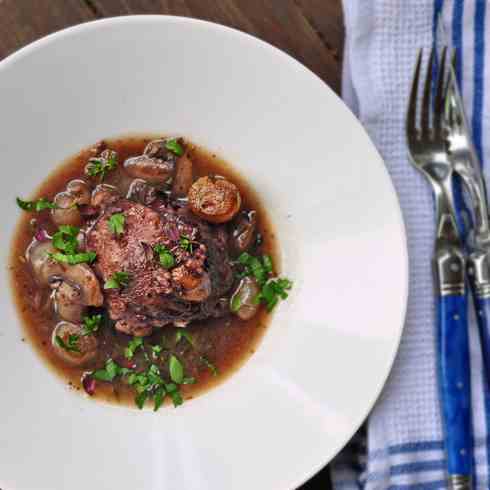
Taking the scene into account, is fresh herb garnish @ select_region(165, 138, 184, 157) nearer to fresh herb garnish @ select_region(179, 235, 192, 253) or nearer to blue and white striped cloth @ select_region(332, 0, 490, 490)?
fresh herb garnish @ select_region(179, 235, 192, 253)

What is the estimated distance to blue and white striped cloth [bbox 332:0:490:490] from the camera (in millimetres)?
3578

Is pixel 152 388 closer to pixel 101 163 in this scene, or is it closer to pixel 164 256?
pixel 164 256

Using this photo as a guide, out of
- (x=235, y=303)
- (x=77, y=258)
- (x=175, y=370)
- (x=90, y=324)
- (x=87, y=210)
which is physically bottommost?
(x=175, y=370)

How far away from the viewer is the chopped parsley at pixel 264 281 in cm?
374

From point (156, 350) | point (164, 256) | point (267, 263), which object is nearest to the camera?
point (164, 256)

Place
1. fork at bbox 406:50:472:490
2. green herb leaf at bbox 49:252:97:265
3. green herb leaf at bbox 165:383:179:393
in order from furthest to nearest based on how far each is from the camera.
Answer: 1. green herb leaf at bbox 165:383:179:393
2. fork at bbox 406:50:472:490
3. green herb leaf at bbox 49:252:97:265

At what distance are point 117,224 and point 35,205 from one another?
21.0 inches

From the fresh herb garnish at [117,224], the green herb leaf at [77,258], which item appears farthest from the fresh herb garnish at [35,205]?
the fresh herb garnish at [117,224]

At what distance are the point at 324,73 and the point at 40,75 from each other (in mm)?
1592

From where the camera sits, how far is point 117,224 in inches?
133

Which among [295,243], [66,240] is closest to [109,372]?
[66,240]

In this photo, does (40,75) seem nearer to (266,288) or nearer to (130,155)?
(130,155)

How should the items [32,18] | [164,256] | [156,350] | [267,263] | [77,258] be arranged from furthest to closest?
[267,263]
[156,350]
[32,18]
[77,258]
[164,256]

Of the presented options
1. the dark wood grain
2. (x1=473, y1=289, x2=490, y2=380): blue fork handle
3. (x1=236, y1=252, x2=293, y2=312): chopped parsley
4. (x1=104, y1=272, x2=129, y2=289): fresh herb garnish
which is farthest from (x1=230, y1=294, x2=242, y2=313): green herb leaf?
the dark wood grain
